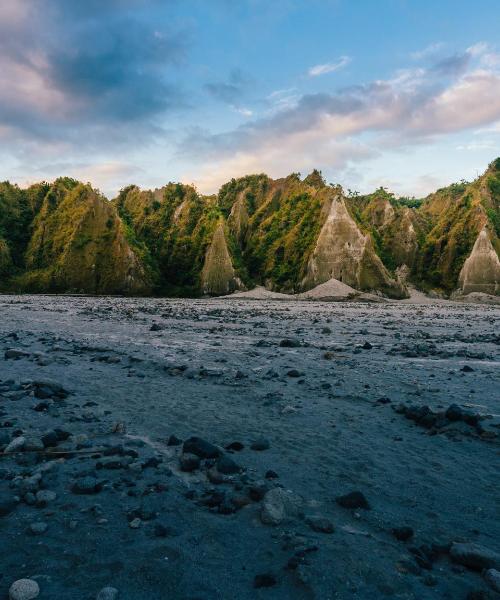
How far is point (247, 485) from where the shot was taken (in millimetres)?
3822

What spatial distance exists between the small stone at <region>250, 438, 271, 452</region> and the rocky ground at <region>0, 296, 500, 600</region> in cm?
2

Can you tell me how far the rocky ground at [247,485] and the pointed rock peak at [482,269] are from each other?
6417cm

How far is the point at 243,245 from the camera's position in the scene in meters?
86.2

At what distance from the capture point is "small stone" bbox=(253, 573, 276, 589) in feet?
8.29

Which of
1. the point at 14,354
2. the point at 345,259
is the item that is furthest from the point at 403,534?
the point at 345,259

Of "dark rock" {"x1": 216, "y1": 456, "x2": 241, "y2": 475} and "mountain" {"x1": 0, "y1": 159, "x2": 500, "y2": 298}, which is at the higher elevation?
"mountain" {"x1": 0, "y1": 159, "x2": 500, "y2": 298}

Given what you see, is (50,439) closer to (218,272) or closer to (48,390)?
(48,390)

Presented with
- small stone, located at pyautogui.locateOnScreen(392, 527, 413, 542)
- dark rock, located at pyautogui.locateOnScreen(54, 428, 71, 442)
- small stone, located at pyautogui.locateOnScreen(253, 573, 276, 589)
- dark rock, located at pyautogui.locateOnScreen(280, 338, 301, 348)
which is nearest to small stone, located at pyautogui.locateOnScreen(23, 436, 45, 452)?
dark rock, located at pyautogui.locateOnScreen(54, 428, 71, 442)

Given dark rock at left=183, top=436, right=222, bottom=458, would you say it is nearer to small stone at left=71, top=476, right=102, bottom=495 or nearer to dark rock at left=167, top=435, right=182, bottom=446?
dark rock at left=167, top=435, right=182, bottom=446

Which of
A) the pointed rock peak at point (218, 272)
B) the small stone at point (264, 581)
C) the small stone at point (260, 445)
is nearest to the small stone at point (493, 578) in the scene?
the small stone at point (264, 581)

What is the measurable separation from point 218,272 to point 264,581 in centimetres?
6481

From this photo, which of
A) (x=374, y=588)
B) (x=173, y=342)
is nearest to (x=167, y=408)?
(x=374, y=588)

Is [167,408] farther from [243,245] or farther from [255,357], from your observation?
[243,245]

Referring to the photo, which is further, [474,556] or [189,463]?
[189,463]
